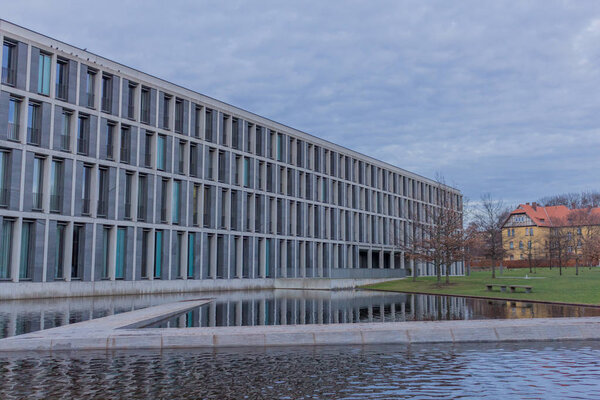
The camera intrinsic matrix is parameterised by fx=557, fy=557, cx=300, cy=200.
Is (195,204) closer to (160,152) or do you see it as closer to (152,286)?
(160,152)

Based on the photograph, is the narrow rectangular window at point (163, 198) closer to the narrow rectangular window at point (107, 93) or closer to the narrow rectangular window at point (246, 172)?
the narrow rectangular window at point (107, 93)

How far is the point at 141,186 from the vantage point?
42781 mm

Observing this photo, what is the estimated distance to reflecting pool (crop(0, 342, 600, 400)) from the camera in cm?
822

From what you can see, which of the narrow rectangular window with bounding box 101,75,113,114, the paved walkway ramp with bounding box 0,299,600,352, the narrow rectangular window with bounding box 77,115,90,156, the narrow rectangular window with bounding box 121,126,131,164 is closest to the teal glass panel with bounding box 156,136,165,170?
the narrow rectangular window with bounding box 121,126,131,164

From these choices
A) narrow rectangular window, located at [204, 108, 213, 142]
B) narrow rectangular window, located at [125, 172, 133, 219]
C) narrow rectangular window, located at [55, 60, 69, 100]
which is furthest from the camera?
narrow rectangular window, located at [204, 108, 213, 142]

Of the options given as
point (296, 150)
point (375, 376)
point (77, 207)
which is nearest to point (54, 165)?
point (77, 207)

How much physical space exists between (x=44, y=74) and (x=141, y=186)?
10.7 meters

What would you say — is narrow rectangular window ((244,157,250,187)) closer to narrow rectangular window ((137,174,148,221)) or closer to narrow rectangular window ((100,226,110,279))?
narrow rectangular window ((137,174,148,221))

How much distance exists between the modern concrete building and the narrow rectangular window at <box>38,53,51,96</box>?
0.32ft

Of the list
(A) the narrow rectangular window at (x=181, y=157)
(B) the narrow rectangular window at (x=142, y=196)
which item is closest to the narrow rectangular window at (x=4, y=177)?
(B) the narrow rectangular window at (x=142, y=196)

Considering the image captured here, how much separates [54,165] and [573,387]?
3465 cm

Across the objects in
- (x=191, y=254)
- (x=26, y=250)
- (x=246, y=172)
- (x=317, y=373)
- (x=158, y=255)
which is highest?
(x=246, y=172)

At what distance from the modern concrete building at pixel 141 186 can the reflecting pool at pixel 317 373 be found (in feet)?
83.8

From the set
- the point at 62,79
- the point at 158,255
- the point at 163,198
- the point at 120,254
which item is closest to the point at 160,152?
the point at 163,198
